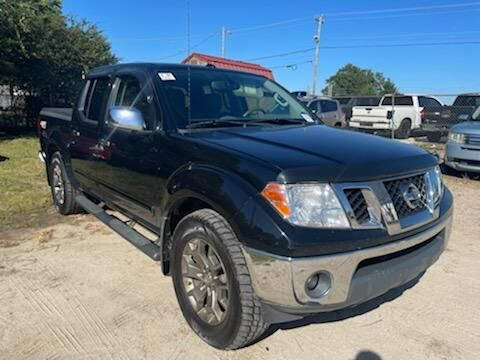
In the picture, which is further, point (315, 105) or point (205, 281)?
point (315, 105)

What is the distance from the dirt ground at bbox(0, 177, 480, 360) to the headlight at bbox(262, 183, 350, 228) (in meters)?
1.01

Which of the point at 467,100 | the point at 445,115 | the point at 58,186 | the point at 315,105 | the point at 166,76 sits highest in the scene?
the point at 166,76

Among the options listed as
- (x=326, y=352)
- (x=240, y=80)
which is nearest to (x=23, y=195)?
(x=240, y=80)

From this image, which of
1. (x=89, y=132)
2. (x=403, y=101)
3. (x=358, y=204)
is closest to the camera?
(x=358, y=204)

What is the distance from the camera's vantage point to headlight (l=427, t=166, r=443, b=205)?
9.77 ft

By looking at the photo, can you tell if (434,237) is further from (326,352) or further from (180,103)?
(180,103)

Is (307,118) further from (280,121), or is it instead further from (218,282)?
(218,282)

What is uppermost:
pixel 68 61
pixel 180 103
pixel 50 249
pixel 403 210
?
pixel 68 61

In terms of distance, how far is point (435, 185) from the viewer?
3.06 meters

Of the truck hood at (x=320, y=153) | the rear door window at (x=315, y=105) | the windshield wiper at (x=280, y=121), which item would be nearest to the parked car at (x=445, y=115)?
the rear door window at (x=315, y=105)

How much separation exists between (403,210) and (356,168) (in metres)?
0.43

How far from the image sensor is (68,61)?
58.0 ft

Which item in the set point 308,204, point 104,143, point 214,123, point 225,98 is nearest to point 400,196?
point 308,204

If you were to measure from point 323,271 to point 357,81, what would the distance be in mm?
97222
